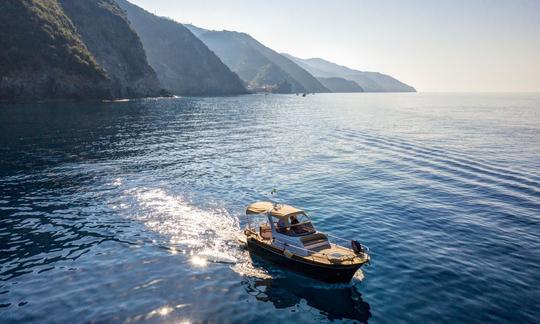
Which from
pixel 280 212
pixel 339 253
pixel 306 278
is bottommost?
pixel 306 278

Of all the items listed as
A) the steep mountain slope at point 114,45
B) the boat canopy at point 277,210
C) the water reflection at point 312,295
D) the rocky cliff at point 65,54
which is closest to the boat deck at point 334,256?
the water reflection at point 312,295

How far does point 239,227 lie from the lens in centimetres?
2912

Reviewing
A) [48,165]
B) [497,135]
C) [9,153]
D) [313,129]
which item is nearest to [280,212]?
[48,165]

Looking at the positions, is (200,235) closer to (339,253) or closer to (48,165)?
(339,253)

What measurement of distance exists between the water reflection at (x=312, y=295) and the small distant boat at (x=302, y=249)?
61 centimetres

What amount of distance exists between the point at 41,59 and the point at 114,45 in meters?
48.1

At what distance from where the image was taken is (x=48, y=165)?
43562mm

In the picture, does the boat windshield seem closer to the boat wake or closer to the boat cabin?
the boat cabin

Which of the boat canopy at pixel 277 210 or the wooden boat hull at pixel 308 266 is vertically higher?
the boat canopy at pixel 277 210

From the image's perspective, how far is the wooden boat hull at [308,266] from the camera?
20516 millimetres

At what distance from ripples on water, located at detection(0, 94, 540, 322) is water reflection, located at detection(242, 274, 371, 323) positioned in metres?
0.10

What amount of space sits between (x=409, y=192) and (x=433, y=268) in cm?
1644

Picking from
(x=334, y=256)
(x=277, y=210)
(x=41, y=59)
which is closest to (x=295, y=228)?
(x=277, y=210)

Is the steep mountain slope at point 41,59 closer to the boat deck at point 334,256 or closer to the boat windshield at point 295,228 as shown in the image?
the boat windshield at point 295,228
